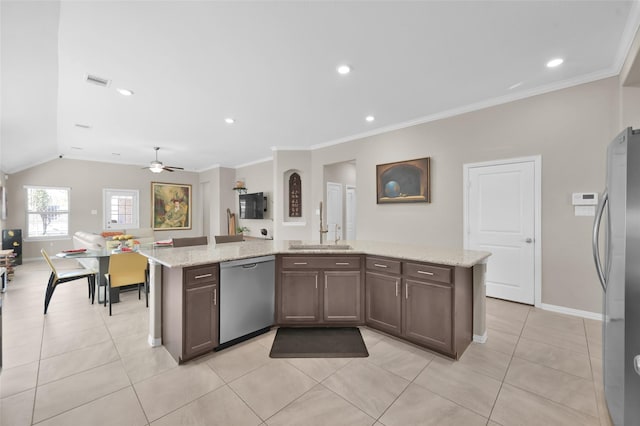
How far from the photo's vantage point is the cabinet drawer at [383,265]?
8.36 ft

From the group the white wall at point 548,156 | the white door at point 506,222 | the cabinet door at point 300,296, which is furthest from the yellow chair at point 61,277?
the white door at point 506,222

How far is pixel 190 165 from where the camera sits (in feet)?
28.0

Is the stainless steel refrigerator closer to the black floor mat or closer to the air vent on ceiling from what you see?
the black floor mat

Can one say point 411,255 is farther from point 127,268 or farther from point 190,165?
point 190,165

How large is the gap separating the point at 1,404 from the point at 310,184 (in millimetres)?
5081

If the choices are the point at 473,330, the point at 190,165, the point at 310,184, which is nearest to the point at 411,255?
the point at 473,330

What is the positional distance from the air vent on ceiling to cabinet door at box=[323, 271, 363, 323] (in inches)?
131

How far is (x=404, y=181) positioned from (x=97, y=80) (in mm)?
4327

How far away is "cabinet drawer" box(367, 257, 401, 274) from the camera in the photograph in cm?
255

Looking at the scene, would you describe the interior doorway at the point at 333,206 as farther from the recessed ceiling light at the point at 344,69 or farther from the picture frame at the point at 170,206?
the picture frame at the point at 170,206

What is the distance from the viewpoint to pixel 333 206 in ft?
21.9

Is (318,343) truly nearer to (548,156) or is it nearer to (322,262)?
(322,262)

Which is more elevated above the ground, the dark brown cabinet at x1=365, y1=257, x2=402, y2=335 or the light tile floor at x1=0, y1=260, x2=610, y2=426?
the dark brown cabinet at x1=365, y1=257, x2=402, y2=335

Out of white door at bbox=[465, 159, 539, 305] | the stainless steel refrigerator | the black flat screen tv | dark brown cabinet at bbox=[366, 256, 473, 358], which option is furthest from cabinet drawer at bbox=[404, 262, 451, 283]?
the black flat screen tv
